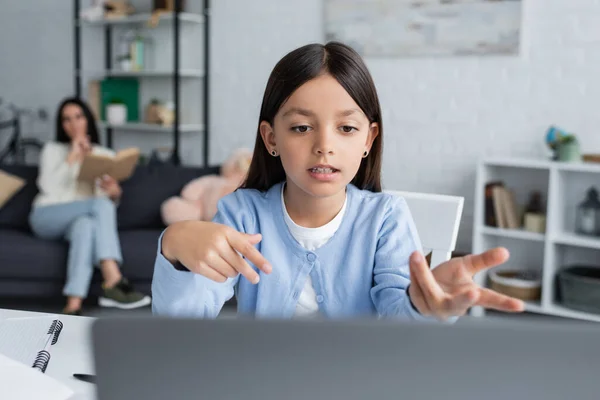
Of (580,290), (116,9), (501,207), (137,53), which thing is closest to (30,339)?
(580,290)

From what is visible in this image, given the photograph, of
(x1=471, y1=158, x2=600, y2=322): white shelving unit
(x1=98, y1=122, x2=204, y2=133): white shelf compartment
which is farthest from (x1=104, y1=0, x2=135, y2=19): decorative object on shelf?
(x1=471, y1=158, x2=600, y2=322): white shelving unit

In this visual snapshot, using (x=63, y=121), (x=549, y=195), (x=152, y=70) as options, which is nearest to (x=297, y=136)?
(x=549, y=195)

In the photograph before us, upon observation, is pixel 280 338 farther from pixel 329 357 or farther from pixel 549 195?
pixel 549 195

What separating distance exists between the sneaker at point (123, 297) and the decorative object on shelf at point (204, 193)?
1.31 ft

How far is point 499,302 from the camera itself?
0.62 metres

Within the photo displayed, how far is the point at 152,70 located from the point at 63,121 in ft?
4.97

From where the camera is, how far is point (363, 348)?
0.34m

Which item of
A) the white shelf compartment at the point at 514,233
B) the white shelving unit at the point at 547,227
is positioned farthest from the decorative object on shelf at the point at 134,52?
the white shelf compartment at the point at 514,233

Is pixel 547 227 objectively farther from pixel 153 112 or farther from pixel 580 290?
pixel 153 112

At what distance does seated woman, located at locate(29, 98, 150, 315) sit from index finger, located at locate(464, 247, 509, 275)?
8.39 feet

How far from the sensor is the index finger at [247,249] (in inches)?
27.5

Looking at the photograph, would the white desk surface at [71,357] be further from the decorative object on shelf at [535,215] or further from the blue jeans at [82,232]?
the decorative object on shelf at [535,215]

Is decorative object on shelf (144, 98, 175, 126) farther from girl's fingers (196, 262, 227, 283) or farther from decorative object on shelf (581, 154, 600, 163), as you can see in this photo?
girl's fingers (196, 262, 227, 283)

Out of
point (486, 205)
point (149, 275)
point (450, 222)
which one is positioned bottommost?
point (149, 275)
